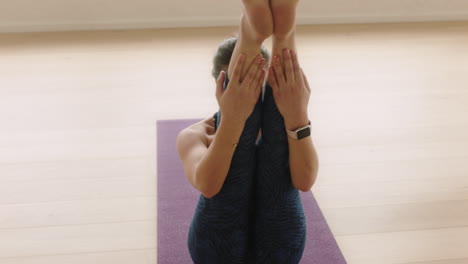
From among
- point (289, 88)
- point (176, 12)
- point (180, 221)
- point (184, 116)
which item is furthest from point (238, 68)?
point (176, 12)

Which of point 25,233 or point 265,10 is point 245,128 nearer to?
point 265,10

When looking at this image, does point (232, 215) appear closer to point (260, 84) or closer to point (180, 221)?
point (260, 84)

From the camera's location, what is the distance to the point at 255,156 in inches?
53.3

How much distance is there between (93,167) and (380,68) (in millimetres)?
2055

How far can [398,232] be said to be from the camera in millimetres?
1928

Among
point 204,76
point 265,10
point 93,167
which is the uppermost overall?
point 204,76

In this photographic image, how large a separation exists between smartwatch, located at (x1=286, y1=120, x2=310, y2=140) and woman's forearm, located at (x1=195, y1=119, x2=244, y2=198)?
5.0 inches

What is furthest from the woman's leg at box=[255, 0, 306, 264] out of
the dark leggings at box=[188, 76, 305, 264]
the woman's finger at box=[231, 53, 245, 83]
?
the woman's finger at box=[231, 53, 245, 83]

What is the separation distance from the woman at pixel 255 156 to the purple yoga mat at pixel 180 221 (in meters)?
0.35

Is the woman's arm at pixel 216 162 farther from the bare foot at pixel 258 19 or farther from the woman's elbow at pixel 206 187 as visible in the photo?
the bare foot at pixel 258 19

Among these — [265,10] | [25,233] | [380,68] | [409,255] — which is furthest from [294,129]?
[380,68]

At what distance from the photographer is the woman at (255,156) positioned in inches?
48.3

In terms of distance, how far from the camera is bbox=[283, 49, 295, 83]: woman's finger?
1.24 m

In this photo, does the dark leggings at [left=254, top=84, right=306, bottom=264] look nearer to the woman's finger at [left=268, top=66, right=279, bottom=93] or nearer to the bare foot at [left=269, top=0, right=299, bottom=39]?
the woman's finger at [left=268, top=66, right=279, bottom=93]
